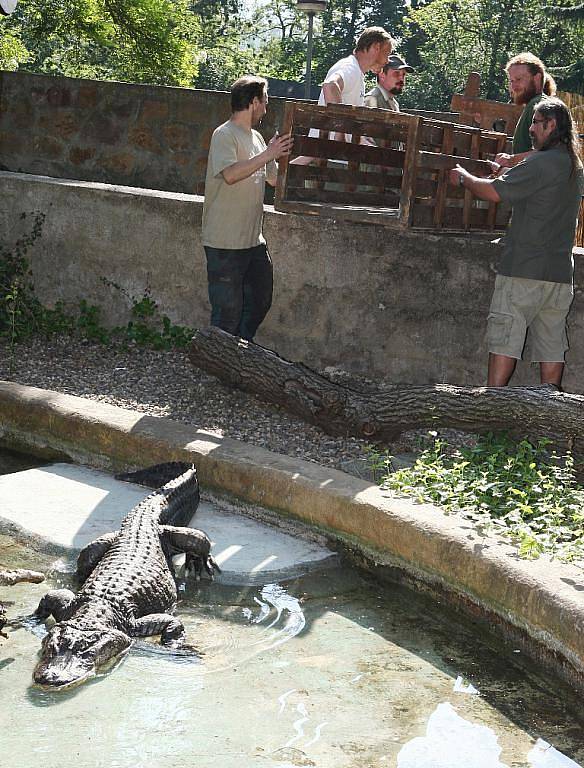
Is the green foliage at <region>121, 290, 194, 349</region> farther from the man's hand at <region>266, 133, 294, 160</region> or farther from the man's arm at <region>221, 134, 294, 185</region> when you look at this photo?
the man's hand at <region>266, 133, 294, 160</region>

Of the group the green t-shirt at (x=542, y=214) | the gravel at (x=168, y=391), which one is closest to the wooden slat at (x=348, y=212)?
the green t-shirt at (x=542, y=214)

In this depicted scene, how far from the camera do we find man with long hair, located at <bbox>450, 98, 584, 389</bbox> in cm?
634

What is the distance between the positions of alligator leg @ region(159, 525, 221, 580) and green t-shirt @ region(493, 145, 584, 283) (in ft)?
9.00

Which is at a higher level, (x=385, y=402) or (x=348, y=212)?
(x=348, y=212)

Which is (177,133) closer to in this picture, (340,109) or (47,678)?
(340,109)

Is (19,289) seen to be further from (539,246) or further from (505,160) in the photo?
(539,246)

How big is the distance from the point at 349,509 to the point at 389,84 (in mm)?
4230

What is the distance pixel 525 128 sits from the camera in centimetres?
707

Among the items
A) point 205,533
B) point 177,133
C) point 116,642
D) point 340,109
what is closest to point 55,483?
point 205,533

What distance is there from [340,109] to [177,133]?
3765 millimetres

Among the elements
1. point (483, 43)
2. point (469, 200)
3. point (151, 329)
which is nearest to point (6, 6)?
point (151, 329)

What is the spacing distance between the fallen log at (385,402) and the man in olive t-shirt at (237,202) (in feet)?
1.34

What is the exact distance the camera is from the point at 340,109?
7.09 m

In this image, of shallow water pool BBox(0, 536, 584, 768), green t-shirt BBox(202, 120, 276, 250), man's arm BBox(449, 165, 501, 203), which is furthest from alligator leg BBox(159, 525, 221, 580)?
man's arm BBox(449, 165, 501, 203)
